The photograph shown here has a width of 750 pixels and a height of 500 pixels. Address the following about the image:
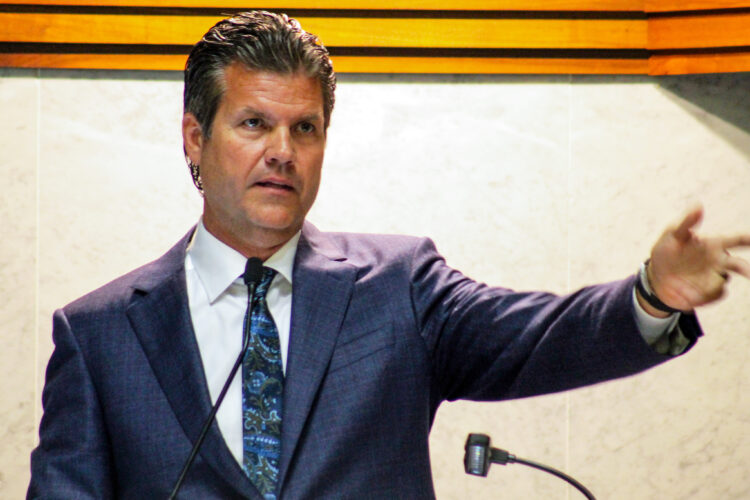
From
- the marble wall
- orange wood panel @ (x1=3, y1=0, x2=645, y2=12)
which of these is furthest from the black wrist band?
orange wood panel @ (x1=3, y1=0, x2=645, y2=12)

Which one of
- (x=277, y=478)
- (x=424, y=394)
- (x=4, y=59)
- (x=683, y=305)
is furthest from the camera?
(x=4, y=59)

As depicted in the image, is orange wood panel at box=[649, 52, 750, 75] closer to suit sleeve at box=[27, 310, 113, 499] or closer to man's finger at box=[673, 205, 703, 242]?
man's finger at box=[673, 205, 703, 242]

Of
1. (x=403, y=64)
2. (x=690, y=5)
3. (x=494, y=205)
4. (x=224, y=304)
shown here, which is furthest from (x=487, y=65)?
(x=224, y=304)

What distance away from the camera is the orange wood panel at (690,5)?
2.54 meters

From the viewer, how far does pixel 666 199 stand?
2684 mm

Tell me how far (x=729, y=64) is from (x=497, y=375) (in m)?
1.38

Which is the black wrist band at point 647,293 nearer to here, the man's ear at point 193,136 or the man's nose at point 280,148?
the man's nose at point 280,148

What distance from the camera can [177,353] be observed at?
5.49 feet

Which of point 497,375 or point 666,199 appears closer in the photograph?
point 497,375

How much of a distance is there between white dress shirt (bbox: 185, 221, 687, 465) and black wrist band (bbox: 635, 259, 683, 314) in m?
0.62

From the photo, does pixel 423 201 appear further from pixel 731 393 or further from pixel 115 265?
pixel 731 393

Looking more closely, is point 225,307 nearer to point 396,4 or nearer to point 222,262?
point 222,262

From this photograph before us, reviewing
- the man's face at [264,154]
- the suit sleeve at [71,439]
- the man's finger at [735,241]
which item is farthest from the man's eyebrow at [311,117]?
the man's finger at [735,241]

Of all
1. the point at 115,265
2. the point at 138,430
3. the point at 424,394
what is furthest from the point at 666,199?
the point at 138,430
